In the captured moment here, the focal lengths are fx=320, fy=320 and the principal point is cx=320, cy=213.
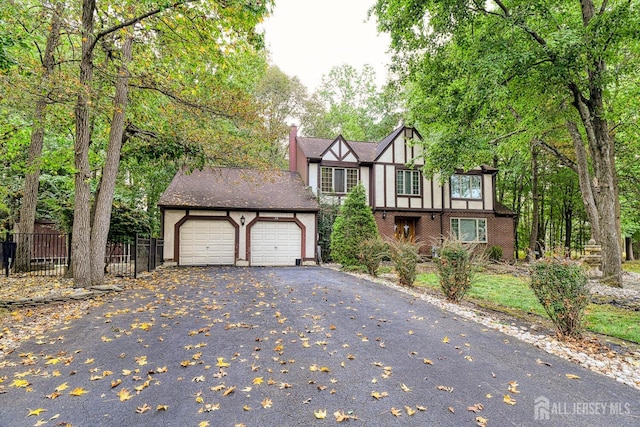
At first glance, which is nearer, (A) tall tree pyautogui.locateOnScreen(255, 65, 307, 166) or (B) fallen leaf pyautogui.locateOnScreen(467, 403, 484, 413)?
(B) fallen leaf pyautogui.locateOnScreen(467, 403, 484, 413)

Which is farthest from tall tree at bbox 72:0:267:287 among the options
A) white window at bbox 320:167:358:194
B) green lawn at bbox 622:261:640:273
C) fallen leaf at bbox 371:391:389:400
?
green lawn at bbox 622:261:640:273

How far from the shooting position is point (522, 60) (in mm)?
8250

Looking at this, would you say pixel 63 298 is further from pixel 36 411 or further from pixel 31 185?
pixel 31 185

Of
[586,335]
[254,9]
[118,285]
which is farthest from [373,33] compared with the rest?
[118,285]

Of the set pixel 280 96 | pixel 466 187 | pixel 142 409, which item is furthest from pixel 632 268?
pixel 280 96

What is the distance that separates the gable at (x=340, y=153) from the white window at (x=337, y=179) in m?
0.55

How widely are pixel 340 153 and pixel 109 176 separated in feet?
37.8

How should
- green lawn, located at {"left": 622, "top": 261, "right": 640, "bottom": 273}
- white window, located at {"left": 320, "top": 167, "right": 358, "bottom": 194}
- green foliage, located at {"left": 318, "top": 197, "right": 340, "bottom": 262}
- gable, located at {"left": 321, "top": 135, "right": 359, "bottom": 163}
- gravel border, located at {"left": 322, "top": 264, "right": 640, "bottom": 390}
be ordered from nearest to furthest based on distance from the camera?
gravel border, located at {"left": 322, "top": 264, "right": 640, "bottom": 390}
green lawn, located at {"left": 622, "top": 261, "right": 640, "bottom": 273}
green foliage, located at {"left": 318, "top": 197, "right": 340, "bottom": 262}
white window, located at {"left": 320, "top": 167, "right": 358, "bottom": 194}
gable, located at {"left": 321, "top": 135, "right": 359, "bottom": 163}

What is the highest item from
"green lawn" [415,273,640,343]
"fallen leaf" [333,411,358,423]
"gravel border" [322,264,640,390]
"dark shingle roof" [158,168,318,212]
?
"dark shingle roof" [158,168,318,212]

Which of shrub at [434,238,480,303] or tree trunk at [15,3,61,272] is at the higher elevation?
tree trunk at [15,3,61,272]

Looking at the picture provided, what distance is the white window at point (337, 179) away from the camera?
17.5 meters

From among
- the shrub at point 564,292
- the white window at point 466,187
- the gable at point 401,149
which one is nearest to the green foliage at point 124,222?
the shrub at point 564,292

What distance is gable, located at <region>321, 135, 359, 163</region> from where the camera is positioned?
57.8ft

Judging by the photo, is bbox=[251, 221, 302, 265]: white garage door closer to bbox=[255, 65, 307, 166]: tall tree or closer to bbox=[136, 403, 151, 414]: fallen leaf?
bbox=[255, 65, 307, 166]: tall tree
